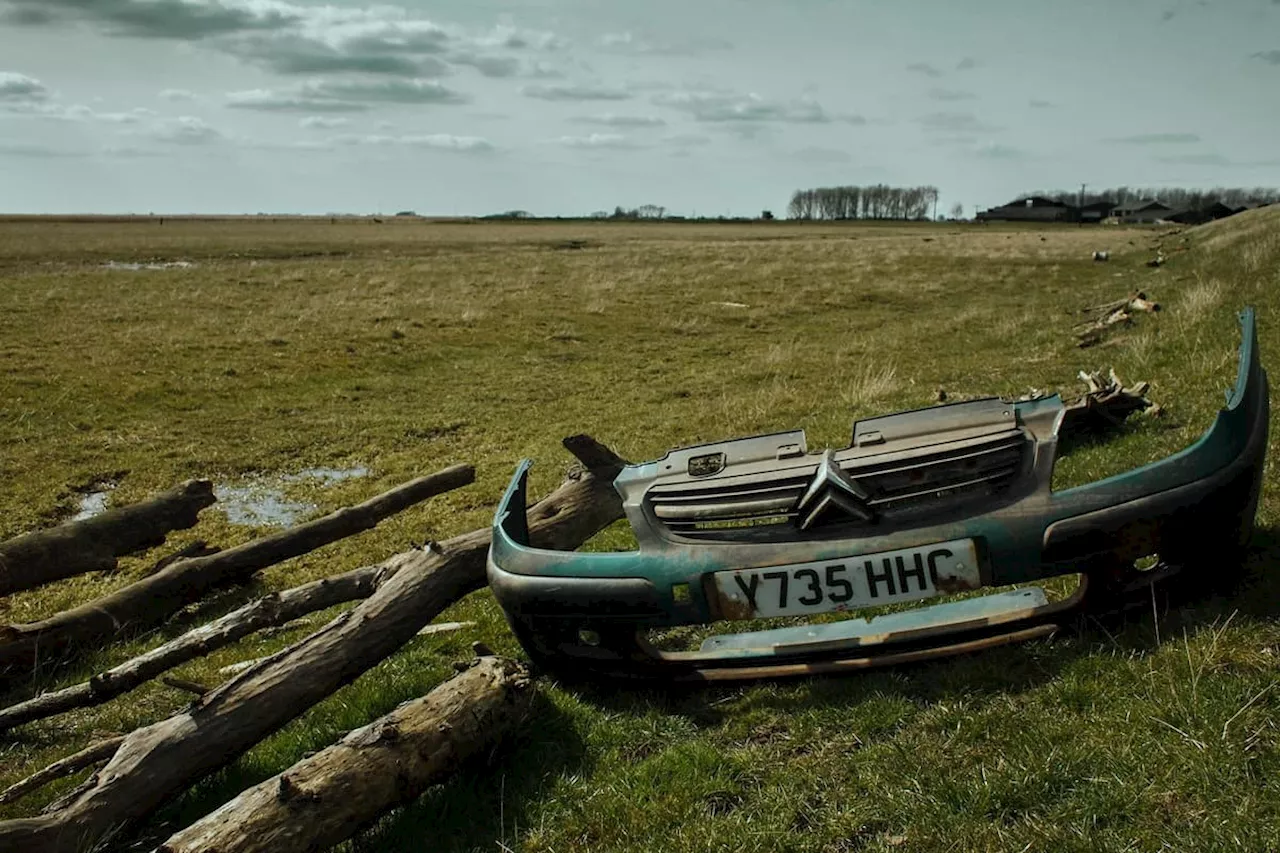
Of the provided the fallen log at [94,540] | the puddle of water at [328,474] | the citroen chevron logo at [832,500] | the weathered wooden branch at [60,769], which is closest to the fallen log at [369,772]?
the weathered wooden branch at [60,769]

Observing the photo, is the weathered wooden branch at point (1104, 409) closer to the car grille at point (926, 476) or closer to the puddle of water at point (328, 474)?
the car grille at point (926, 476)

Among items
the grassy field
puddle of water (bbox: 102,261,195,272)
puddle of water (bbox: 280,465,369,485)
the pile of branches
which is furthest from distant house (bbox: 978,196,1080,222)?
puddle of water (bbox: 280,465,369,485)

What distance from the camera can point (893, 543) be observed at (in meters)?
4.38

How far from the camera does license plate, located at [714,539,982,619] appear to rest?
171 inches

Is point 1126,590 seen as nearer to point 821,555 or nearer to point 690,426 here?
point 821,555

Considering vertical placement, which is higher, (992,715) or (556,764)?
(992,715)

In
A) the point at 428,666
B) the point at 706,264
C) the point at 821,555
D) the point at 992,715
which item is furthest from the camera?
the point at 706,264

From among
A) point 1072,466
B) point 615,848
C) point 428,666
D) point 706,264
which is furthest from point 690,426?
point 706,264

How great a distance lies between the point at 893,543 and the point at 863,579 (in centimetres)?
22

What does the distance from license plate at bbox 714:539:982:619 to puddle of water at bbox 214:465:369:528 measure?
7.61m

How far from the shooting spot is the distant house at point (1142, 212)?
127062mm

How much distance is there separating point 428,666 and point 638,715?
5.74 ft

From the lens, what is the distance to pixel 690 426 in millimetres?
13406

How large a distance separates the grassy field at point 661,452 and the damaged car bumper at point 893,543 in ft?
0.78
